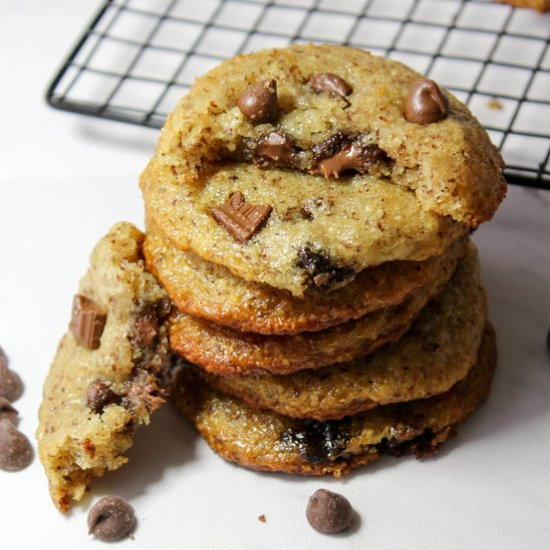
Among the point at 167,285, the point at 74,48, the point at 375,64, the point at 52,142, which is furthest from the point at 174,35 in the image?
the point at 167,285

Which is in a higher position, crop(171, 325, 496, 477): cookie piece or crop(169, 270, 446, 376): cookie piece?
crop(169, 270, 446, 376): cookie piece

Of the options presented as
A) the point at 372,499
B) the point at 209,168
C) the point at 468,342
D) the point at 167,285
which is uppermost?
the point at 209,168

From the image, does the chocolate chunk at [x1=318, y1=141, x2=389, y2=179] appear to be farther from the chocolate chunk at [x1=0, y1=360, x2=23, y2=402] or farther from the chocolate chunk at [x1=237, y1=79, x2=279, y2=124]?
the chocolate chunk at [x1=0, y1=360, x2=23, y2=402]

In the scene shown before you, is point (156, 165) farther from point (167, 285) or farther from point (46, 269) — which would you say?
point (46, 269)

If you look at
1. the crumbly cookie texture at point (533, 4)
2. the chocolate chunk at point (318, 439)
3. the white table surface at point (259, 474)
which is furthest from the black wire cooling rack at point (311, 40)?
the chocolate chunk at point (318, 439)

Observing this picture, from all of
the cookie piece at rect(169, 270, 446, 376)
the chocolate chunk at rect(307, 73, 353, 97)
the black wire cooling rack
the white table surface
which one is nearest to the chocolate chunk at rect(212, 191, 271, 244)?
the cookie piece at rect(169, 270, 446, 376)

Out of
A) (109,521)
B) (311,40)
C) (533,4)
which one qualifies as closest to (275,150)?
(109,521)
